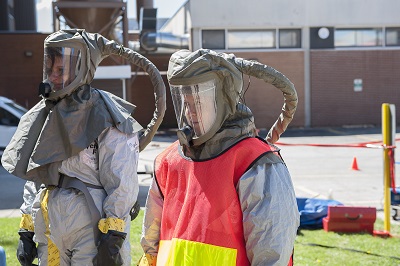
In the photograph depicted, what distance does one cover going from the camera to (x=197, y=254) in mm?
3018

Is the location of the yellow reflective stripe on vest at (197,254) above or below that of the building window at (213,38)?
below

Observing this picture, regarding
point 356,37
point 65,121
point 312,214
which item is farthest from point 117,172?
point 356,37

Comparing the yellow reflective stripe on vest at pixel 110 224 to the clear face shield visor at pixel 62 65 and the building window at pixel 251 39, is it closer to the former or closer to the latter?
the clear face shield visor at pixel 62 65

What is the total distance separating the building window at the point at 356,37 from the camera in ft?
92.9

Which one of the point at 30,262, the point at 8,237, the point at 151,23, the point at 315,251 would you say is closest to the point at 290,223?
the point at 30,262

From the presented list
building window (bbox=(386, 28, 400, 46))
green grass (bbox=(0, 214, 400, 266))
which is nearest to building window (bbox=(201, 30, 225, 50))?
building window (bbox=(386, 28, 400, 46))

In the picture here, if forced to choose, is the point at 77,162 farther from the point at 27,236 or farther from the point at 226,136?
the point at 226,136

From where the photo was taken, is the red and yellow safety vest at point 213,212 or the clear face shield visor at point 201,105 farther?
the clear face shield visor at point 201,105

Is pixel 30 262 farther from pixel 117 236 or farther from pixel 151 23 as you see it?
pixel 151 23

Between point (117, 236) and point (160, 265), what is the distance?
2.93ft

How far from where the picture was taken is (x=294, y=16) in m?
27.6

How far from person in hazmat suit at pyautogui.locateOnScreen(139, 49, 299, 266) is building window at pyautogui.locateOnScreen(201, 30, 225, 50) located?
24298mm

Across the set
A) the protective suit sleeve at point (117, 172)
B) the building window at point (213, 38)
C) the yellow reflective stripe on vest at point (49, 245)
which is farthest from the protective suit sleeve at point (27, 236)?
the building window at point (213, 38)

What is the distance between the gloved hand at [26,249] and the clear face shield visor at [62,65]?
3.32 feet
